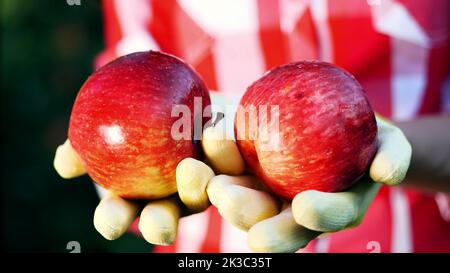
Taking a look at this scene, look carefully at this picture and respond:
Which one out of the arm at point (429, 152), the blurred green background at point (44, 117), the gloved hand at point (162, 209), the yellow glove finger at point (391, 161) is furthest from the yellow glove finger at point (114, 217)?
the blurred green background at point (44, 117)

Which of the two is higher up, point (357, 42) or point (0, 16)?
point (0, 16)

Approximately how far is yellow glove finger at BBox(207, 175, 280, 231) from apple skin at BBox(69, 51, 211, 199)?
0.19ft

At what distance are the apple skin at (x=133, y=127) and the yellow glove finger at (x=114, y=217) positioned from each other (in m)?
0.01

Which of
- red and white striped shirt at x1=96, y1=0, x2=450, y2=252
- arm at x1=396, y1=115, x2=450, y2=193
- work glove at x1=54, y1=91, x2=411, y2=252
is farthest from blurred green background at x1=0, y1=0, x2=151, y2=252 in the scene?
work glove at x1=54, y1=91, x2=411, y2=252

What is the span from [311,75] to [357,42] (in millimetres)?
340

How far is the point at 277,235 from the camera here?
1.81 feet

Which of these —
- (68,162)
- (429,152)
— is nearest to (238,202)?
(68,162)

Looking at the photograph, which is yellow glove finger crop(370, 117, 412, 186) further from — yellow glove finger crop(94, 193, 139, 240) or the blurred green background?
the blurred green background

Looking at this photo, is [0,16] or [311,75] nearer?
[311,75]

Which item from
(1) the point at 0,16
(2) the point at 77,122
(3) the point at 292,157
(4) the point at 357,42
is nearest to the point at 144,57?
(2) the point at 77,122

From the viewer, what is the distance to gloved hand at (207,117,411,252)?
1.80 feet
